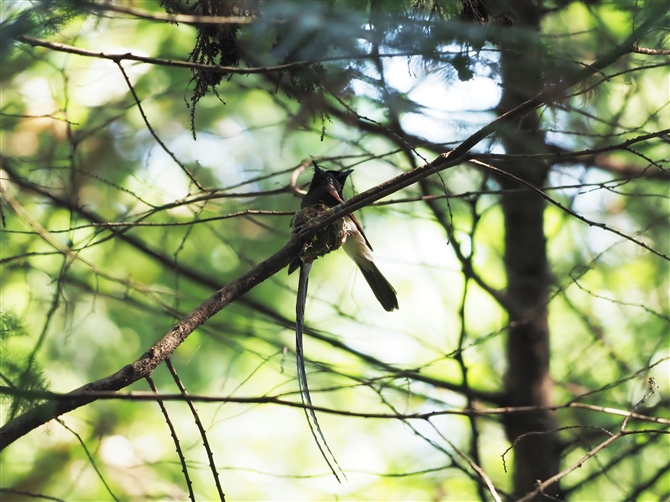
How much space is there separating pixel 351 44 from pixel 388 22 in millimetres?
122

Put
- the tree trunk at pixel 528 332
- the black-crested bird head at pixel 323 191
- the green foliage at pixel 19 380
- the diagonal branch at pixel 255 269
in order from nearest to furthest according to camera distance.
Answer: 1. the green foliage at pixel 19 380
2. the diagonal branch at pixel 255 269
3. the black-crested bird head at pixel 323 191
4. the tree trunk at pixel 528 332

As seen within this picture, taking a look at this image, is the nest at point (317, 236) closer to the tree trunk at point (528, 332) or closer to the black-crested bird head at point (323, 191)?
the black-crested bird head at point (323, 191)

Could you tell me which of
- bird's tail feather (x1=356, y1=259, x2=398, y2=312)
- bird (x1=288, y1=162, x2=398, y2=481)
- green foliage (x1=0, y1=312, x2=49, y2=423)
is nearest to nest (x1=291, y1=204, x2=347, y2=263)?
bird (x1=288, y1=162, x2=398, y2=481)

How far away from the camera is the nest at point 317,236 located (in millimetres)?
2817

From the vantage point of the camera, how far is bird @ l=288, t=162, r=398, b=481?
2.75 meters

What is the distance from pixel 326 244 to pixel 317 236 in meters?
0.08

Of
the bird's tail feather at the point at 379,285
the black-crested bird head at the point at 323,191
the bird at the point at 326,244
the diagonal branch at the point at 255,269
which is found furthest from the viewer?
the bird's tail feather at the point at 379,285

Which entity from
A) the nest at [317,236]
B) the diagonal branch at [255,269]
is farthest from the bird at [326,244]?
the diagonal branch at [255,269]

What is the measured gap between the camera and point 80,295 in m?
5.06

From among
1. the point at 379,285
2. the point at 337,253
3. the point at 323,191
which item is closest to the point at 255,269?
the point at 323,191

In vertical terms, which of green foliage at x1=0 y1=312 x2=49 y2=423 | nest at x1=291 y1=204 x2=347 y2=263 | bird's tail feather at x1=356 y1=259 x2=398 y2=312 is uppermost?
bird's tail feather at x1=356 y1=259 x2=398 y2=312

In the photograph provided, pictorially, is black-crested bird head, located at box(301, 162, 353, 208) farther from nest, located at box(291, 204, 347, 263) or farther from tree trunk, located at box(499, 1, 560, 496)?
tree trunk, located at box(499, 1, 560, 496)

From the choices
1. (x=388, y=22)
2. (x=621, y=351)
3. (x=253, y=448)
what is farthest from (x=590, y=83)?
(x=253, y=448)

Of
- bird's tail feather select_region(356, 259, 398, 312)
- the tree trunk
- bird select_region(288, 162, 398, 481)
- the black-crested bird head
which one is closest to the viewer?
bird select_region(288, 162, 398, 481)
